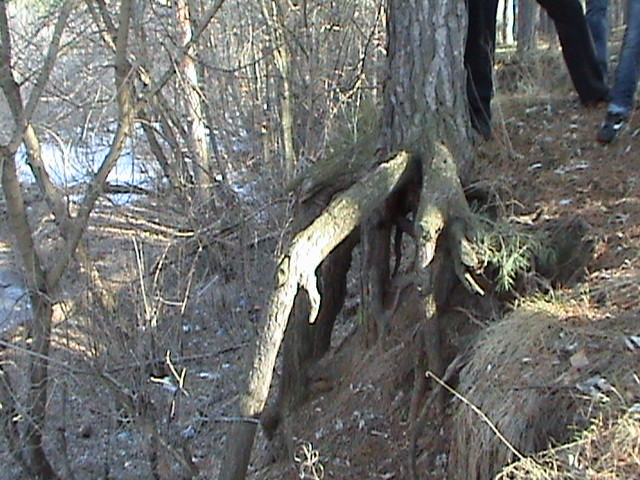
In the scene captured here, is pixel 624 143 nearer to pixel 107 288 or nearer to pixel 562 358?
pixel 562 358

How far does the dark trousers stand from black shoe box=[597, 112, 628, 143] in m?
0.58

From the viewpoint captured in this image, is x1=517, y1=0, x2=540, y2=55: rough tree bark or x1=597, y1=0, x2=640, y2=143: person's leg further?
x1=517, y1=0, x2=540, y2=55: rough tree bark

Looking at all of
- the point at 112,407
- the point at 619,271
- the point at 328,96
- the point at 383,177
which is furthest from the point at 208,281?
the point at 619,271

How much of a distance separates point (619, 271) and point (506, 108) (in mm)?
2019

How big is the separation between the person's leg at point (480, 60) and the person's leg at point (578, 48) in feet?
1.18

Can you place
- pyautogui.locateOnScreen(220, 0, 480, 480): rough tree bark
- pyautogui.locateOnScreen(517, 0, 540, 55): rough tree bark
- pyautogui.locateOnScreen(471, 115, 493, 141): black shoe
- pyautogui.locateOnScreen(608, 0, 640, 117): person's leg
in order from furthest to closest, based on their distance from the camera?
pyautogui.locateOnScreen(517, 0, 540, 55): rough tree bark → pyautogui.locateOnScreen(471, 115, 493, 141): black shoe → pyautogui.locateOnScreen(608, 0, 640, 117): person's leg → pyautogui.locateOnScreen(220, 0, 480, 480): rough tree bark

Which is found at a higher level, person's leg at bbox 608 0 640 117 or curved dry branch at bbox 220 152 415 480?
person's leg at bbox 608 0 640 117

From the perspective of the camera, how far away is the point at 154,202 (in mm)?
9227

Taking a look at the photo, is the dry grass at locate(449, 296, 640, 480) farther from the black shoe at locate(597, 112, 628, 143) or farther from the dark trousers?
the dark trousers

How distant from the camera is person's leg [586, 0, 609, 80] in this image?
212 inches

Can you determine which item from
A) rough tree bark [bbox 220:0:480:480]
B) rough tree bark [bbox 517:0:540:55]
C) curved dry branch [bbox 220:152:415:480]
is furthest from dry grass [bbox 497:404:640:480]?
rough tree bark [bbox 517:0:540:55]

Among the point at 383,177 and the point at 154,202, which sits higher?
the point at 383,177

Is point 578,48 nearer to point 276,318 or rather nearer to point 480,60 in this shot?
point 480,60

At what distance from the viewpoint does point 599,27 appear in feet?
17.7
